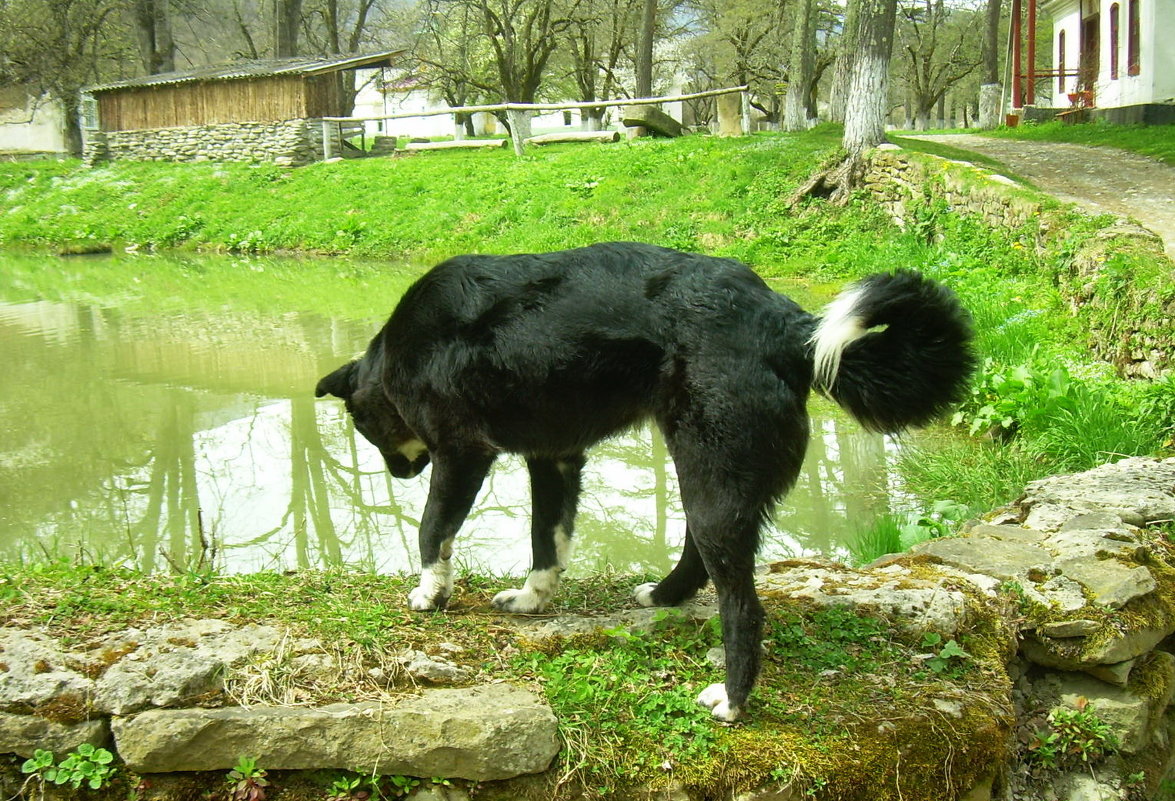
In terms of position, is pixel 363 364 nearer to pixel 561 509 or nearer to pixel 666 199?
pixel 561 509

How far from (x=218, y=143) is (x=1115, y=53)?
1033 inches

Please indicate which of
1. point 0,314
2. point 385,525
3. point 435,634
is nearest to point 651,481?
point 385,525

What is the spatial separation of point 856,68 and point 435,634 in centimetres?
1501

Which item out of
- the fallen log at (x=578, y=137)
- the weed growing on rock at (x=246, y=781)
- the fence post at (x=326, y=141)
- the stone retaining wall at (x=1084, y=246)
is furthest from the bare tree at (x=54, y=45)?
the weed growing on rock at (x=246, y=781)

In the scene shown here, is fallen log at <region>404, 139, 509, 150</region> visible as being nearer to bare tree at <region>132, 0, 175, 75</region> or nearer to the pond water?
bare tree at <region>132, 0, 175, 75</region>

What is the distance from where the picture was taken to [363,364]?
445 centimetres

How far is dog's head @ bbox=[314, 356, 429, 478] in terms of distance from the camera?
14.4 feet

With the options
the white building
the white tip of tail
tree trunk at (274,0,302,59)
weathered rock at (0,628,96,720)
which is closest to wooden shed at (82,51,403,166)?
tree trunk at (274,0,302,59)

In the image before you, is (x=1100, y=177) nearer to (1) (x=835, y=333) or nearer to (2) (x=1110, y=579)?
(2) (x=1110, y=579)

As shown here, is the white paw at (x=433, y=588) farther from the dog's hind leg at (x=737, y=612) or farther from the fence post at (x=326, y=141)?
the fence post at (x=326, y=141)

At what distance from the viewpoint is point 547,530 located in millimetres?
4113

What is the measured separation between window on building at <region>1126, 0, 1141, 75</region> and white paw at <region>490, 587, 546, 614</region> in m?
26.7

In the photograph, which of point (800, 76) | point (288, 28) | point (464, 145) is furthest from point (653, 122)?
point (288, 28)

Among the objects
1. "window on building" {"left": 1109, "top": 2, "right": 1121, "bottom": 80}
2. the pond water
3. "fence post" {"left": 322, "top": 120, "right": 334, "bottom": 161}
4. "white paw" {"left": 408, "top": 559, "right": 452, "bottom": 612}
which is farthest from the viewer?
"fence post" {"left": 322, "top": 120, "right": 334, "bottom": 161}
